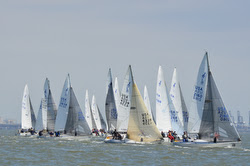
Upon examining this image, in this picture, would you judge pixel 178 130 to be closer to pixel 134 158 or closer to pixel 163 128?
pixel 163 128

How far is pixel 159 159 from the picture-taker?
40875 millimetres

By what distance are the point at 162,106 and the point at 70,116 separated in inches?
474

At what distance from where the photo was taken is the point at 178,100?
210 feet

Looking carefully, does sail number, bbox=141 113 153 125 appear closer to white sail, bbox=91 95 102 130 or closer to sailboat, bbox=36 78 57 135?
sailboat, bbox=36 78 57 135

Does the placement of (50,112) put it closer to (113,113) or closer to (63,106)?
(63,106)

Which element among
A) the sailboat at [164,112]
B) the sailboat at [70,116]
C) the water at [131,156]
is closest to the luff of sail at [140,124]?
the water at [131,156]

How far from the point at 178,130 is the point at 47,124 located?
865 inches

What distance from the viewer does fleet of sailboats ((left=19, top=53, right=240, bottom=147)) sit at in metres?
48.8

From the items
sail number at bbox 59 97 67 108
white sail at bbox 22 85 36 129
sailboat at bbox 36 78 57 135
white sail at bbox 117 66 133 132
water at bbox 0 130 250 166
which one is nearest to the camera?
water at bbox 0 130 250 166

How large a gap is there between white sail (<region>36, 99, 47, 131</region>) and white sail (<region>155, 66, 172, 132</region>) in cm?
2291

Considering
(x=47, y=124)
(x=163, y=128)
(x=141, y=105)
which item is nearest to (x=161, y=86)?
(x=163, y=128)

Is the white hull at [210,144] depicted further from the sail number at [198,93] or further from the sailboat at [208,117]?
the sail number at [198,93]

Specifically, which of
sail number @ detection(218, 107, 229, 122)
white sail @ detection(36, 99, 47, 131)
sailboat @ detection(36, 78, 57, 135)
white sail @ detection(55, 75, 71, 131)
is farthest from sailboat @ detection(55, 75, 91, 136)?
Result: sail number @ detection(218, 107, 229, 122)

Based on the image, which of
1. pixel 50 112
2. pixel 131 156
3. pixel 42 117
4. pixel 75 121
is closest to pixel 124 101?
pixel 75 121
